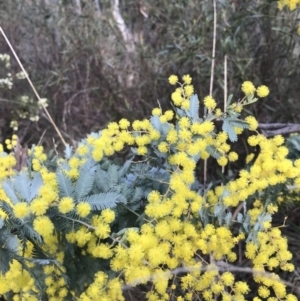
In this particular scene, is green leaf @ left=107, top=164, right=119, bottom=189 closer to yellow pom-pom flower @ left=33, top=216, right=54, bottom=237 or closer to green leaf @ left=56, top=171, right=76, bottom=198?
green leaf @ left=56, top=171, right=76, bottom=198

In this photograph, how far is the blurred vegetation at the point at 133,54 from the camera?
1916 millimetres

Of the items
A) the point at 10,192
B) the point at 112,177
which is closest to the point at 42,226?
the point at 10,192

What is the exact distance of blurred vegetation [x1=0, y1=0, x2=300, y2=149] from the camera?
1.92 metres

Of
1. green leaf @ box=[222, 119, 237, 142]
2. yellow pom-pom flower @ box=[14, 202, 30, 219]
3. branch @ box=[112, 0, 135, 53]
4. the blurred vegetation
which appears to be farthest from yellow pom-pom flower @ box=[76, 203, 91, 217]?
branch @ box=[112, 0, 135, 53]

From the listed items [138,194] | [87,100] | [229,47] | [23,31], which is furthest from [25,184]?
[23,31]

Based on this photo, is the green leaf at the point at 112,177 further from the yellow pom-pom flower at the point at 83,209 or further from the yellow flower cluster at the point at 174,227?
the yellow pom-pom flower at the point at 83,209

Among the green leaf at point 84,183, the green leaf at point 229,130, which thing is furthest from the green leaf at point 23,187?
the green leaf at point 229,130

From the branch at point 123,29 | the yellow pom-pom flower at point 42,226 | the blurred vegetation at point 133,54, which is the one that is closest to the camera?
the yellow pom-pom flower at point 42,226

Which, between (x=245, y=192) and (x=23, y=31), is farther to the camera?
(x=23, y=31)

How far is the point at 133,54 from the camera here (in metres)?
2.33

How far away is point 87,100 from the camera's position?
2381 mm

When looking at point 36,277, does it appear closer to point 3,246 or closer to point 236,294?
point 3,246

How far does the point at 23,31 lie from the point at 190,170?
1870 mm

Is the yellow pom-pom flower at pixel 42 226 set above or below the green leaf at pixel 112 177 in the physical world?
above
